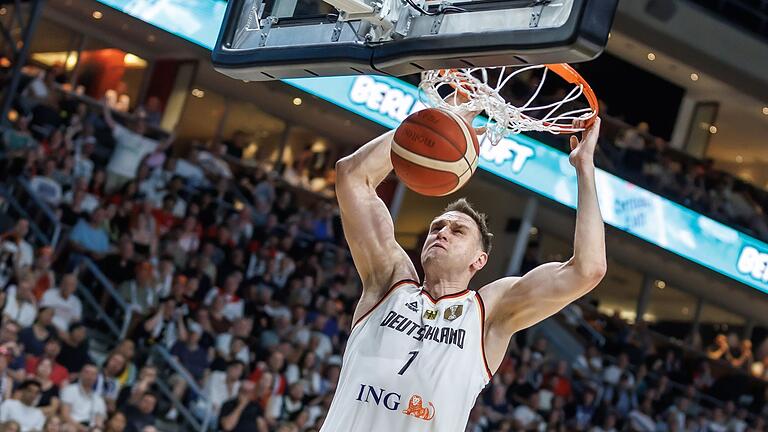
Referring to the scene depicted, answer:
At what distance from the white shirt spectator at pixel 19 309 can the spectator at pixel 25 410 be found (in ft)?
3.39

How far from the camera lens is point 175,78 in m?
17.7

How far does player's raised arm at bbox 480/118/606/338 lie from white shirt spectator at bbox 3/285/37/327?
263 inches

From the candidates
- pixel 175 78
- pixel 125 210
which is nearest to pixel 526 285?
pixel 125 210

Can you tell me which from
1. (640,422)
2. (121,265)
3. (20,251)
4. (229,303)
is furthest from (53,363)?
(640,422)

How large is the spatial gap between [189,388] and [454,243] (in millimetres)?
7309

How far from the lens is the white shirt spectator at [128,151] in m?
13.5

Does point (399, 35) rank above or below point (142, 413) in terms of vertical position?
above

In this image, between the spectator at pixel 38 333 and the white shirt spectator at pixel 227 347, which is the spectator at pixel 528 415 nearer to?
the white shirt spectator at pixel 227 347

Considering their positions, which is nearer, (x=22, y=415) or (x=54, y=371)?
(x=22, y=415)

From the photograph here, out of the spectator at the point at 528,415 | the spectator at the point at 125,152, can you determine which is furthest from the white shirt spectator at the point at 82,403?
the spectator at the point at 528,415

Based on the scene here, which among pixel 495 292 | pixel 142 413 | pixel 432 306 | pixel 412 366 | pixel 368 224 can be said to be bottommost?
pixel 142 413

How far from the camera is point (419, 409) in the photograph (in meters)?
4.08

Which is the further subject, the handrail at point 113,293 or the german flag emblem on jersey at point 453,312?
the handrail at point 113,293

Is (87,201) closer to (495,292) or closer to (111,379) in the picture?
(111,379)
